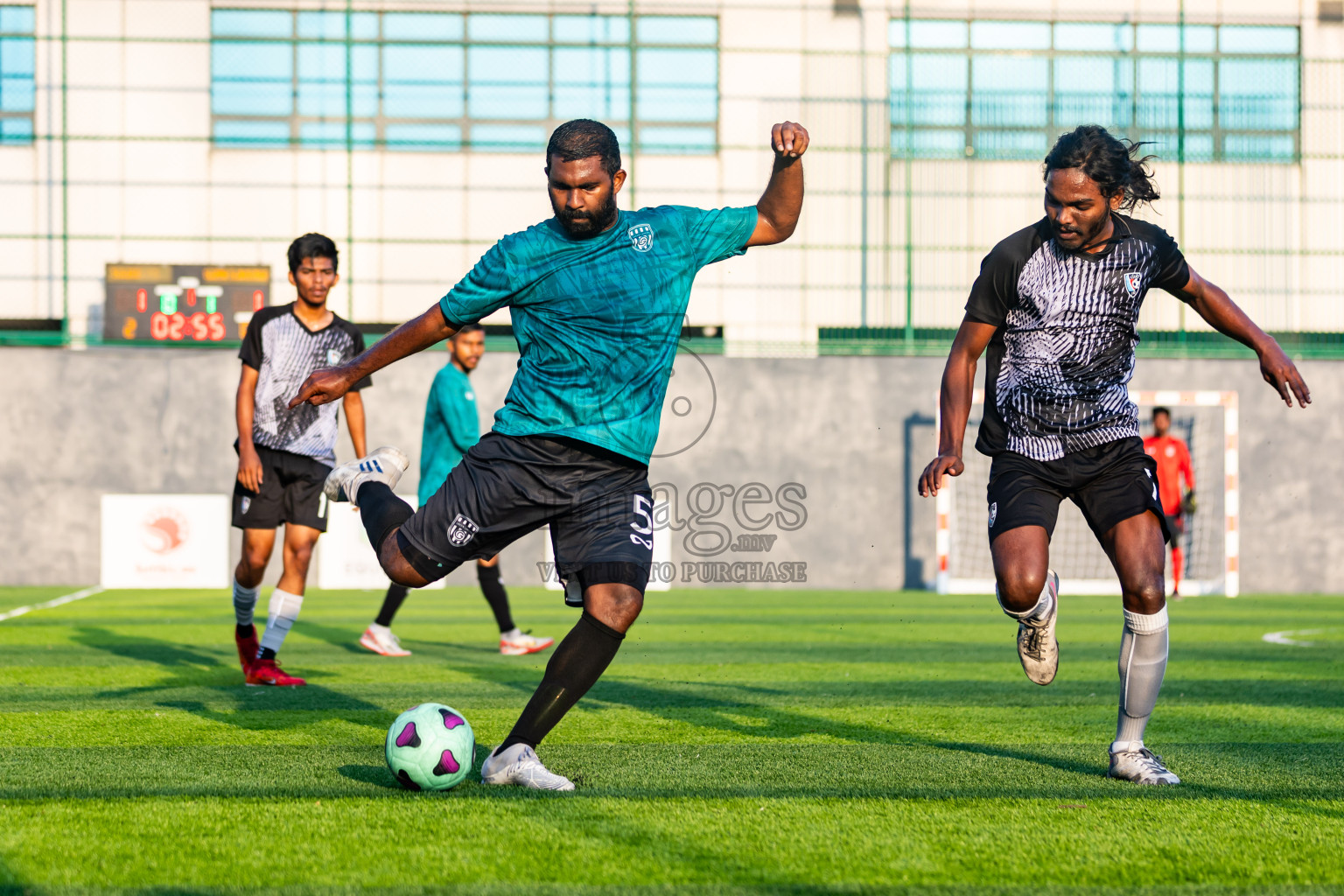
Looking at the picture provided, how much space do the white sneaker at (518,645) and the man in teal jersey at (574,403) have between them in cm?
464

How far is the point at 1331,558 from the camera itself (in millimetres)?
17922

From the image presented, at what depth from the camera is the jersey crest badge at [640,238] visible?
4.23 metres

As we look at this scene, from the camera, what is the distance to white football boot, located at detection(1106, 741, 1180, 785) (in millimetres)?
4316

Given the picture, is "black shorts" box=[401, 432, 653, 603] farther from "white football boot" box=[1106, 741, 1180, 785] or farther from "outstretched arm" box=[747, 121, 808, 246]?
"white football boot" box=[1106, 741, 1180, 785]

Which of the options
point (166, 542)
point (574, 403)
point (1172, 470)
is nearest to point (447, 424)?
point (574, 403)

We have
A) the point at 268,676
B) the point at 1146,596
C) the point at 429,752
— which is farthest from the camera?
the point at 268,676

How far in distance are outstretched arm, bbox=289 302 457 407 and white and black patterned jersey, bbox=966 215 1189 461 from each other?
1.77m

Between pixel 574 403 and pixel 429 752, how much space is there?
1105mm

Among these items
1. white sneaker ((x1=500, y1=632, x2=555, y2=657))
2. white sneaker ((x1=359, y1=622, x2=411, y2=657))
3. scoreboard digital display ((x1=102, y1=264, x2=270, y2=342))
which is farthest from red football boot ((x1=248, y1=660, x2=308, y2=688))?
scoreboard digital display ((x1=102, y1=264, x2=270, y2=342))

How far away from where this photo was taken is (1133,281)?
4.52 metres

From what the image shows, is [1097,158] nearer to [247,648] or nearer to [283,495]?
[283,495]

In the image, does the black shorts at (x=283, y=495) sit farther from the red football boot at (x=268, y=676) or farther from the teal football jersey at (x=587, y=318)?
the teal football jersey at (x=587, y=318)

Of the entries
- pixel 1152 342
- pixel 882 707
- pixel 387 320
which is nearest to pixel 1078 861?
pixel 882 707

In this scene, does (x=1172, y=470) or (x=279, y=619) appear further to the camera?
(x=1172, y=470)
